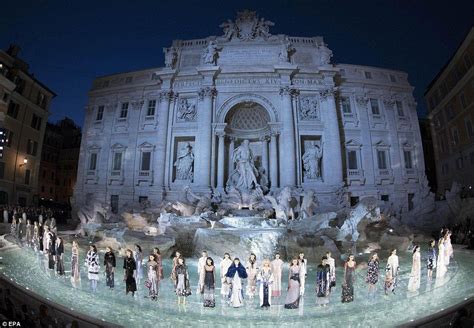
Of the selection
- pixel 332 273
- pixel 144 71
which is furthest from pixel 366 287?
pixel 144 71

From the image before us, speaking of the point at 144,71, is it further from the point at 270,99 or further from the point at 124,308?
the point at 124,308

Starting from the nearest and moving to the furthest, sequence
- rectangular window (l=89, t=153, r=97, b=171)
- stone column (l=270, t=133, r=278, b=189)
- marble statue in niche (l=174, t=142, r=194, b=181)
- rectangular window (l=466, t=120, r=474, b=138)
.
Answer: stone column (l=270, t=133, r=278, b=189)
marble statue in niche (l=174, t=142, r=194, b=181)
rectangular window (l=466, t=120, r=474, b=138)
rectangular window (l=89, t=153, r=97, b=171)

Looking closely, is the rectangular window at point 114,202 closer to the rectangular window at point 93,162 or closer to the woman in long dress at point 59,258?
the rectangular window at point 93,162

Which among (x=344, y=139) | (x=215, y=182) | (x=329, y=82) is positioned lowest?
(x=215, y=182)

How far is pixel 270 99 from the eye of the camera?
2594 cm

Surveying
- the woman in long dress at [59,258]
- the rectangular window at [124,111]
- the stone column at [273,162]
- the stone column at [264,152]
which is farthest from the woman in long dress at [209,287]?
the rectangular window at [124,111]

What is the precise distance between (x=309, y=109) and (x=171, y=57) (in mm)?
13640

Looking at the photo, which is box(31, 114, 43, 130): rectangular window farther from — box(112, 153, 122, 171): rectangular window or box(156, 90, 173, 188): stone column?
box(156, 90, 173, 188): stone column

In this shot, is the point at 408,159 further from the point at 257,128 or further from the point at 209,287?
the point at 209,287

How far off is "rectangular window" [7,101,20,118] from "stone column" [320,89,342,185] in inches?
1154

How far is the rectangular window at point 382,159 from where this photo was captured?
1041 inches

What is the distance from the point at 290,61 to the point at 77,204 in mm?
23327

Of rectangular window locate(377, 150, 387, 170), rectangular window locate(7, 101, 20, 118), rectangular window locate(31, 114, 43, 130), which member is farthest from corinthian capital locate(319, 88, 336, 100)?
rectangular window locate(31, 114, 43, 130)

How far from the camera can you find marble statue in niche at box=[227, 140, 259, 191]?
24078 millimetres
